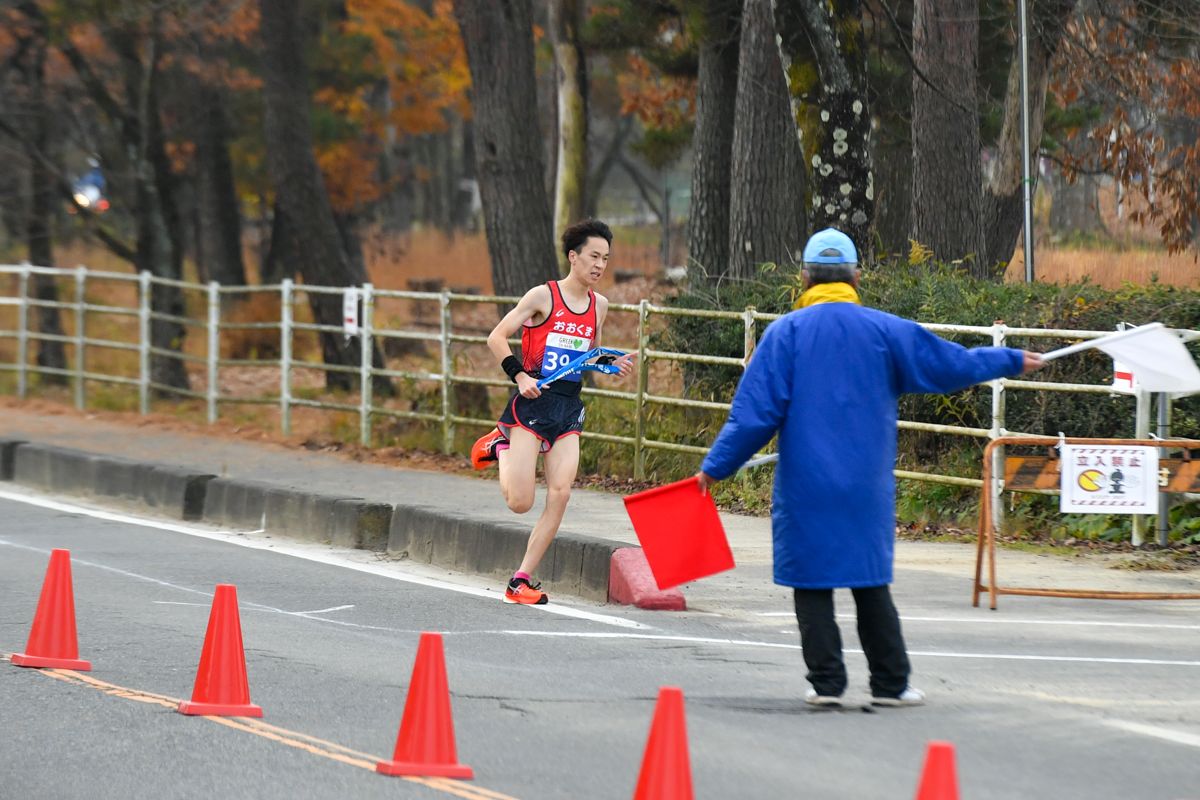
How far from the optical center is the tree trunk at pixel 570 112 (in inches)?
1103

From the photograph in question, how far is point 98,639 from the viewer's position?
909 cm

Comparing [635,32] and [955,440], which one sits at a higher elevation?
[635,32]

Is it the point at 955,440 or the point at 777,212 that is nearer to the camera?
the point at 955,440

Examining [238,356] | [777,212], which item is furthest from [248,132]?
[777,212]

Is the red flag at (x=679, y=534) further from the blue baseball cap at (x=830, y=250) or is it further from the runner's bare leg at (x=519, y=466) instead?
the runner's bare leg at (x=519, y=466)

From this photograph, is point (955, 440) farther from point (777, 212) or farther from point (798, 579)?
point (798, 579)

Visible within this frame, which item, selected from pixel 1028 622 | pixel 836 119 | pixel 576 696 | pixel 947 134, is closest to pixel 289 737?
pixel 576 696

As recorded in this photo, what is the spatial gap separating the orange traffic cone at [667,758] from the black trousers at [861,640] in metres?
1.79

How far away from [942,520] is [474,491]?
12.3 feet

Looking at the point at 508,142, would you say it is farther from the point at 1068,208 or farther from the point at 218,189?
the point at 1068,208

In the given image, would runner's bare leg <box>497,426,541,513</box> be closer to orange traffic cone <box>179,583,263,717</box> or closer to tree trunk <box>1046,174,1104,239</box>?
orange traffic cone <box>179,583,263,717</box>

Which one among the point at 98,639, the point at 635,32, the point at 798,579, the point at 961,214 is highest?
the point at 635,32

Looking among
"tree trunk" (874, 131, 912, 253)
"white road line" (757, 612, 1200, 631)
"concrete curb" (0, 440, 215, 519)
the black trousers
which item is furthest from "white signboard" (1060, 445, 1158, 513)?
"tree trunk" (874, 131, 912, 253)

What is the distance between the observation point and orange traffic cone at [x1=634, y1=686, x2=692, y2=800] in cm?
546
